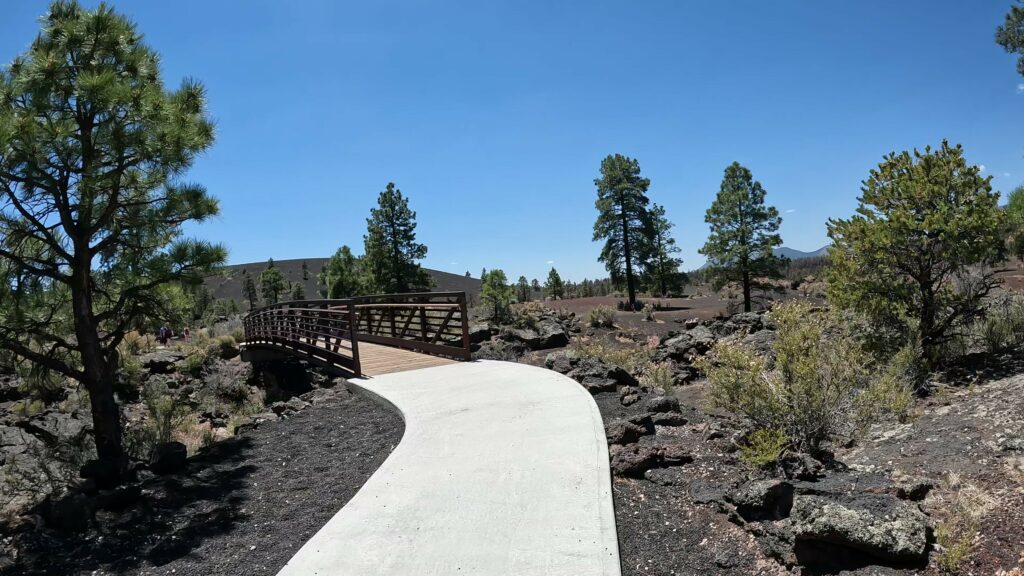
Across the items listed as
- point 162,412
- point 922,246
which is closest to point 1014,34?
point 922,246

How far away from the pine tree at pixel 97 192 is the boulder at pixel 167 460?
32cm

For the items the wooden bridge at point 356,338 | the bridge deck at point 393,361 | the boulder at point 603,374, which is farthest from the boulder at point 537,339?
the boulder at point 603,374

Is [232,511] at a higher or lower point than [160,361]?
lower

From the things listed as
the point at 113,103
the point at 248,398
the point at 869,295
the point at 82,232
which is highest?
the point at 113,103

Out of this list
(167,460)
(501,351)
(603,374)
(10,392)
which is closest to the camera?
(167,460)

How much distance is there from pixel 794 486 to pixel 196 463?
6263 millimetres

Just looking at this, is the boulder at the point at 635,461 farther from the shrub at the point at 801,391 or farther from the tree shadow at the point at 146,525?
the tree shadow at the point at 146,525

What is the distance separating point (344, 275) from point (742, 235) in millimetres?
26999

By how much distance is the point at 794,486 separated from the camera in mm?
4082

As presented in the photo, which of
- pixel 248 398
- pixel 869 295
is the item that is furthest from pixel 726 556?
pixel 248 398

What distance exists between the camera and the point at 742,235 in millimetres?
30766

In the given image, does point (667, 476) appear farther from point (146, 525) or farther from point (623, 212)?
point (623, 212)

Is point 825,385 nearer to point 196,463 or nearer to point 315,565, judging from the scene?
point 315,565

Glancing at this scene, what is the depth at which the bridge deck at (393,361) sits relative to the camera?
11.4 metres
